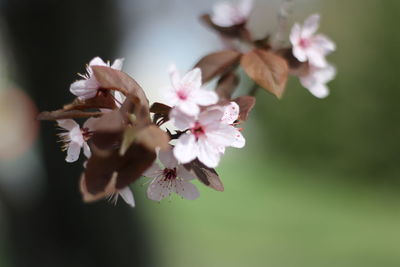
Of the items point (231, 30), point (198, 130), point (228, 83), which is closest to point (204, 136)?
point (198, 130)

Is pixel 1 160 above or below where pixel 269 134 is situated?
below

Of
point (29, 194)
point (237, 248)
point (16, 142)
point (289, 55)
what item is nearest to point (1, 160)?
point (16, 142)

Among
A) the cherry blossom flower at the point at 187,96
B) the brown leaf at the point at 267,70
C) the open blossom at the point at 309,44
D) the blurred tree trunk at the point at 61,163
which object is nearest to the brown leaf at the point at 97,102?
the cherry blossom flower at the point at 187,96

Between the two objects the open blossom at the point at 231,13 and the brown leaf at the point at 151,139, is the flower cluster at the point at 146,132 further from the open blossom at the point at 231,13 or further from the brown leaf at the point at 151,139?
the open blossom at the point at 231,13

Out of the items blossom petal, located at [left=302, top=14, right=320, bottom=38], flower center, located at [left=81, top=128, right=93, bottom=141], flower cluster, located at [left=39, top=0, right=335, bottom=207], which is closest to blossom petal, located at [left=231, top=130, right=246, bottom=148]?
flower cluster, located at [left=39, top=0, right=335, bottom=207]

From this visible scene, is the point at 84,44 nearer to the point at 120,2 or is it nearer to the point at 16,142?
the point at 120,2

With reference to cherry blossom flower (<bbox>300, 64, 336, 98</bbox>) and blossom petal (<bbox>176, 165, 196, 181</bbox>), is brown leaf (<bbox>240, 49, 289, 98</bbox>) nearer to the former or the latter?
cherry blossom flower (<bbox>300, 64, 336, 98</bbox>)

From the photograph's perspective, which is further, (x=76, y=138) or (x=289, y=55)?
(x=289, y=55)
